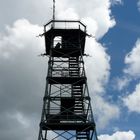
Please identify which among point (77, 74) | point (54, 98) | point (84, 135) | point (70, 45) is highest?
point (70, 45)

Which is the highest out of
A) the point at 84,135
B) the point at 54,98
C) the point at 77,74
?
the point at 77,74

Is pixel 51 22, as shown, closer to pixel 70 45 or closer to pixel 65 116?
pixel 70 45

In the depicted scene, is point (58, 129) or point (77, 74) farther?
point (77, 74)

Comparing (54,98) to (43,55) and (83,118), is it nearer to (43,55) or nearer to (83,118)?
(83,118)

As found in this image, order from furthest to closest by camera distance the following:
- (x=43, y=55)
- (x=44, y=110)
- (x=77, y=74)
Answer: (x=43, y=55) < (x=77, y=74) < (x=44, y=110)

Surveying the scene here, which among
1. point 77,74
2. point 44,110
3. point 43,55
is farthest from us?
point 43,55

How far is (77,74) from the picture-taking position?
52.0 m

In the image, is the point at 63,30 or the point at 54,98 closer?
the point at 54,98

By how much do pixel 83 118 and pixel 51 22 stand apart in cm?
1272

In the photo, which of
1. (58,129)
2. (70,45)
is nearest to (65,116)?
(58,129)

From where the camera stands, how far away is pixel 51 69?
52.1m

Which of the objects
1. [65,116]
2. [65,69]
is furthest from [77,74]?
[65,116]

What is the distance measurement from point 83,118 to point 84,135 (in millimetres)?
2031

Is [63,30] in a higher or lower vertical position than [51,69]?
higher
